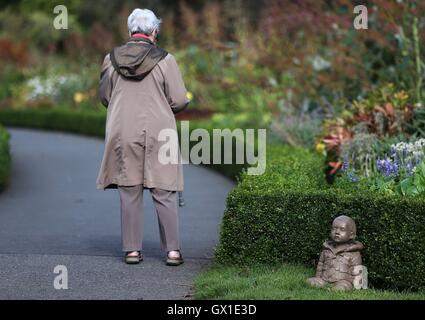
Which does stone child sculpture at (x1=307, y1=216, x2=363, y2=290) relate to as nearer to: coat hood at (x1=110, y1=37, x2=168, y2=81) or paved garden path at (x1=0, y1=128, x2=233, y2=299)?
paved garden path at (x1=0, y1=128, x2=233, y2=299)

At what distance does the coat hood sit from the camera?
6.36 metres

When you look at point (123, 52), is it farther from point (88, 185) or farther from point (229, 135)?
point (229, 135)

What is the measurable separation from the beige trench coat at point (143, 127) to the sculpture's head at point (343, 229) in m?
1.30

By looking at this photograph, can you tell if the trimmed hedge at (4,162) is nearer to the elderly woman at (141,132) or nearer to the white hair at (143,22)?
the elderly woman at (141,132)

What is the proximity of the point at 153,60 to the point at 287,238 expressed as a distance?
1500mm

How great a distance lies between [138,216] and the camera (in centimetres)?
646

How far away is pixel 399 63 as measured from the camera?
11.4 metres

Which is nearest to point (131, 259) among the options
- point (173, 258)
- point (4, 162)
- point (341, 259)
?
point (173, 258)

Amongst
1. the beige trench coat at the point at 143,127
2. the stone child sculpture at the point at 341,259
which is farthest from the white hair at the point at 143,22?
the stone child sculpture at the point at 341,259

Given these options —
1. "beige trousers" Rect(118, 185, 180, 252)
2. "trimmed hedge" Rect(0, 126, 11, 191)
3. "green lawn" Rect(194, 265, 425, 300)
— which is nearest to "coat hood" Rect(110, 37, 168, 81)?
"beige trousers" Rect(118, 185, 180, 252)

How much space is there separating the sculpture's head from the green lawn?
326mm

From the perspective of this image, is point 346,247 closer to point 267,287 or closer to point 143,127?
point 267,287

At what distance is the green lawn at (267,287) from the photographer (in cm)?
522

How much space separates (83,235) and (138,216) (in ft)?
5.25
